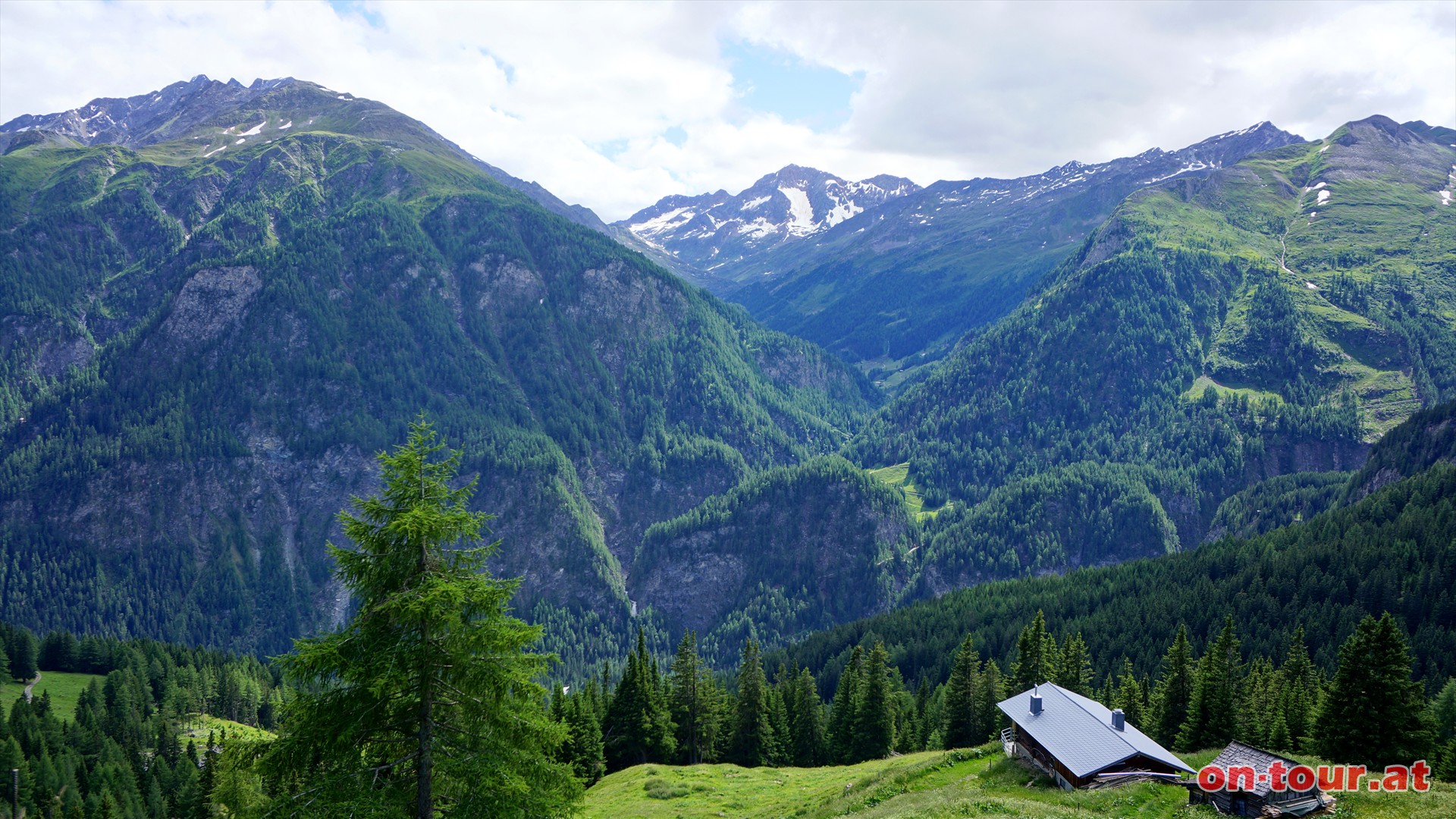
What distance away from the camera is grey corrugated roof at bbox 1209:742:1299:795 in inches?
1454

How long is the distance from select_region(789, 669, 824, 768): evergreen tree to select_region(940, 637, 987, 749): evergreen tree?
18852mm

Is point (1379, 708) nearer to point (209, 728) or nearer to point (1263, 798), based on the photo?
point (1263, 798)

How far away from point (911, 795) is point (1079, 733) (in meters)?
10.6

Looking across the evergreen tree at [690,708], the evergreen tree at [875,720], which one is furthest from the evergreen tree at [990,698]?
the evergreen tree at [690,708]

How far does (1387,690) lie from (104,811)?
111 m

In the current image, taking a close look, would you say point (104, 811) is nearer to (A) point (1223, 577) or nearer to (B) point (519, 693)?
(B) point (519, 693)

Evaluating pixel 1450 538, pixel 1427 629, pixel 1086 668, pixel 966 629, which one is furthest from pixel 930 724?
pixel 1450 538

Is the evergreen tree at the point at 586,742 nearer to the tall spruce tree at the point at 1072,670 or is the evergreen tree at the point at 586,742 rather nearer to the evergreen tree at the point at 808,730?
the evergreen tree at the point at 808,730

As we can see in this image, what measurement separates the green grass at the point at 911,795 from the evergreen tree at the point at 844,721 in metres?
18.1

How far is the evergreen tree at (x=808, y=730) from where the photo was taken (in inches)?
3928

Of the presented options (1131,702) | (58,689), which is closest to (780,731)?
(1131,702)

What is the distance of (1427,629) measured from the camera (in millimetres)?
127875

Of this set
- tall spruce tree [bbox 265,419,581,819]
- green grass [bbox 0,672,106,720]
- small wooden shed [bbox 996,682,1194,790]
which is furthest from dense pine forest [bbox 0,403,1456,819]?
small wooden shed [bbox 996,682,1194,790]

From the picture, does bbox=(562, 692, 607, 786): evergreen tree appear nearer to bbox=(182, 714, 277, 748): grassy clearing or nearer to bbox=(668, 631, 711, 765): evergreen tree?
bbox=(668, 631, 711, 765): evergreen tree
